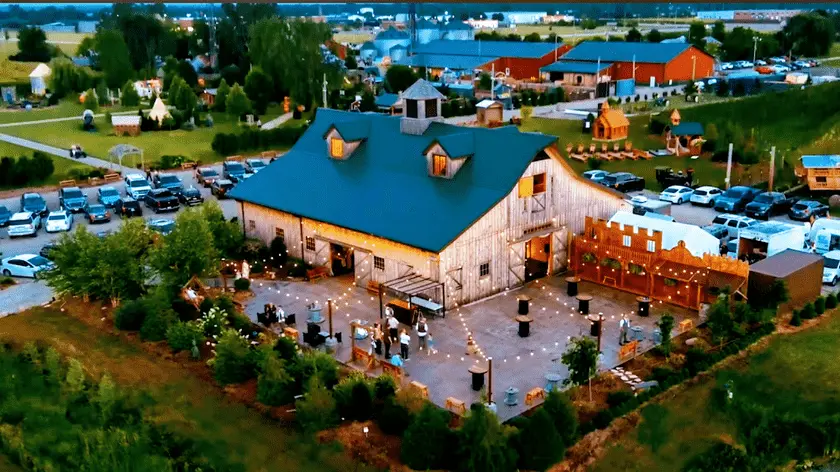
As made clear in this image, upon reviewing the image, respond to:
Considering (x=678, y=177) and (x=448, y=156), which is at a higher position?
(x=448, y=156)

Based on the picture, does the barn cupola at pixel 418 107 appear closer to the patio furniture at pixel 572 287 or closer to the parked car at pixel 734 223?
the patio furniture at pixel 572 287

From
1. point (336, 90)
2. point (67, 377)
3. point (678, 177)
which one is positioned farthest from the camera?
point (336, 90)

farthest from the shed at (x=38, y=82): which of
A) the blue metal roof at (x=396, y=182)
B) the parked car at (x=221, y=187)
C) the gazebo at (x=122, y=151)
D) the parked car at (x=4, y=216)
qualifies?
the blue metal roof at (x=396, y=182)

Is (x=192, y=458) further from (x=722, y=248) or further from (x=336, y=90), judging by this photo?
(x=336, y=90)

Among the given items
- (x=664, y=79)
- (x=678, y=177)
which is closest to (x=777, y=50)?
(x=664, y=79)

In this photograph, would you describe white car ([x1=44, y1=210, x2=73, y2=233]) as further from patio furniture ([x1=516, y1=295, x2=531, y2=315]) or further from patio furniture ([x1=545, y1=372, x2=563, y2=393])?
patio furniture ([x1=545, y1=372, x2=563, y2=393])

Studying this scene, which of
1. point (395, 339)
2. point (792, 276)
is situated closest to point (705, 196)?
point (792, 276)
